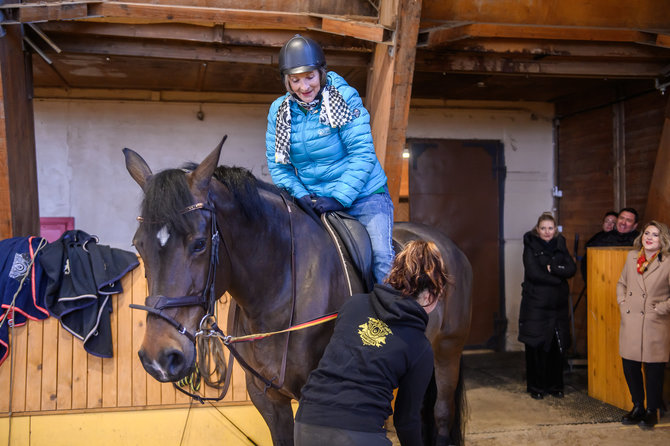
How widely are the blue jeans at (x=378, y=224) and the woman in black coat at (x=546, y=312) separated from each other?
308 centimetres

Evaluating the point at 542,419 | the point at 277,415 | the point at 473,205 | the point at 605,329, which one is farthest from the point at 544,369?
the point at 277,415

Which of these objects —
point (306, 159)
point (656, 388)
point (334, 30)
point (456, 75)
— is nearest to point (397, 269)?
point (306, 159)

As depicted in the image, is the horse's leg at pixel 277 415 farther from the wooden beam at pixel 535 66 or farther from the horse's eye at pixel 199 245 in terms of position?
the wooden beam at pixel 535 66

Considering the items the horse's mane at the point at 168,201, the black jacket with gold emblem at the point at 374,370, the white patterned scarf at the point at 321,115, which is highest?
the white patterned scarf at the point at 321,115

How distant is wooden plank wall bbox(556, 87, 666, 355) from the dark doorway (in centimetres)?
89

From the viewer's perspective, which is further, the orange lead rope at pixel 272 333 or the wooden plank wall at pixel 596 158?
the wooden plank wall at pixel 596 158

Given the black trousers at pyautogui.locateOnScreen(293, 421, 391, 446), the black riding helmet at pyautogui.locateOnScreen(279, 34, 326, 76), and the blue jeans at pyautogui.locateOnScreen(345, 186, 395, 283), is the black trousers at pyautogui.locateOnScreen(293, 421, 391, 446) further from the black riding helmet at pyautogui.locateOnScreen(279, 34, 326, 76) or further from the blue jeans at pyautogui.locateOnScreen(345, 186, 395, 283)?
the black riding helmet at pyautogui.locateOnScreen(279, 34, 326, 76)

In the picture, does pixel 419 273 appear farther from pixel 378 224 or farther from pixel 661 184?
pixel 661 184

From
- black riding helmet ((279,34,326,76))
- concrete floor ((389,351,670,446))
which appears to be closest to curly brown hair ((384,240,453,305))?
black riding helmet ((279,34,326,76))

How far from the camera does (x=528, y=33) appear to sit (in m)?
4.91

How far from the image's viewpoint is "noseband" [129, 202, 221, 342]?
2049mm

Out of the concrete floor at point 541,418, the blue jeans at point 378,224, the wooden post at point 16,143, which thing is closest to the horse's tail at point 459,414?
the concrete floor at point 541,418

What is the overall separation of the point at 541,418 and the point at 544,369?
80cm

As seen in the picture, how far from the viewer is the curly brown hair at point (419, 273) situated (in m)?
2.06
